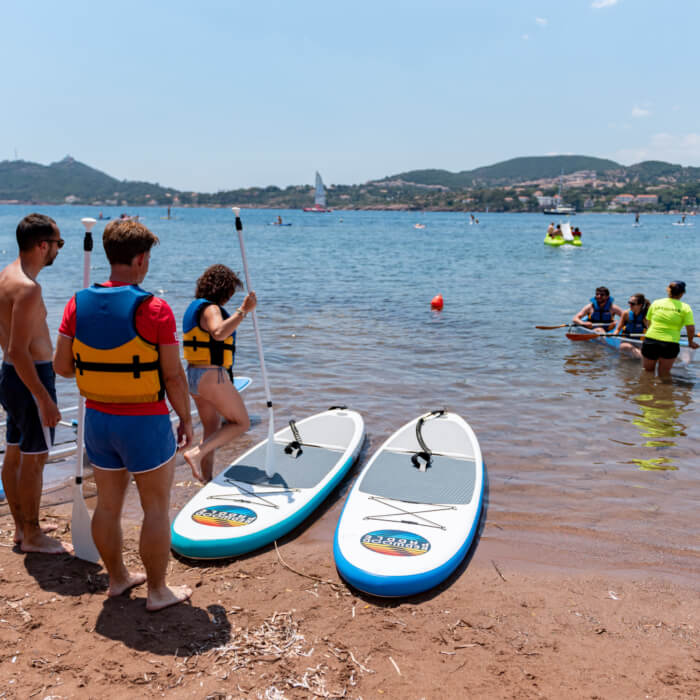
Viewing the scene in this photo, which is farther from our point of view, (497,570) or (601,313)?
(601,313)

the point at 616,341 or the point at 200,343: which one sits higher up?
the point at 200,343

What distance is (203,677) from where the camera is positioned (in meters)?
3.12

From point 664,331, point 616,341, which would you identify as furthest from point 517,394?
point 616,341

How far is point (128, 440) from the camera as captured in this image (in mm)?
3219

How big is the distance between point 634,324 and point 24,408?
10.9 meters

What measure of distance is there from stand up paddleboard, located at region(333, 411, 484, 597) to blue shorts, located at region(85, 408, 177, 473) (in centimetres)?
165

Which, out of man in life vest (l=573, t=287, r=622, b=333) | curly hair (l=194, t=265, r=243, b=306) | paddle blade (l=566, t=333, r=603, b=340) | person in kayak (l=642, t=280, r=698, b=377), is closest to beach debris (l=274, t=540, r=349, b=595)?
curly hair (l=194, t=265, r=243, b=306)

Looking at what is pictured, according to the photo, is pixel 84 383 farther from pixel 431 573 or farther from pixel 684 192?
pixel 684 192

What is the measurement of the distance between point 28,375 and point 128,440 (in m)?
1.08

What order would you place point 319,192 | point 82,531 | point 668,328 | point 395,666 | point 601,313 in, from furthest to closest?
point 319,192 < point 601,313 < point 668,328 < point 82,531 < point 395,666

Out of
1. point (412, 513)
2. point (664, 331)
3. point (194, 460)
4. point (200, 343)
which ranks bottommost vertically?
point (412, 513)

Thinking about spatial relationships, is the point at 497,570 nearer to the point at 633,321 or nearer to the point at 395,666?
the point at 395,666

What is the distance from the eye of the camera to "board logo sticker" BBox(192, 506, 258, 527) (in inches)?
185

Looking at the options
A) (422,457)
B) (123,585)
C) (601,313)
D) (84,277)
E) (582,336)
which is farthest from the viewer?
(601,313)
